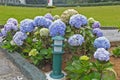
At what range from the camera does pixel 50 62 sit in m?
4.73

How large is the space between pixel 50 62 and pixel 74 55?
428mm

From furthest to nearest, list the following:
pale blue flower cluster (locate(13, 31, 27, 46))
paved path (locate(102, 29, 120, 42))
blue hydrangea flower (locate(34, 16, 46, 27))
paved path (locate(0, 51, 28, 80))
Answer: paved path (locate(102, 29, 120, 42))
pale blue flower cluster (locate(13, 31, 27, 46))
blue hydrangea flower (locate(34, 16, 46, 27))
paved path (locate(0, 51, 28, 80))

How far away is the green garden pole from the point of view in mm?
4082

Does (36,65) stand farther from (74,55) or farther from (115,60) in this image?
(115,60)

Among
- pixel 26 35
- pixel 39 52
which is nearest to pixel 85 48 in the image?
pixel 39 52

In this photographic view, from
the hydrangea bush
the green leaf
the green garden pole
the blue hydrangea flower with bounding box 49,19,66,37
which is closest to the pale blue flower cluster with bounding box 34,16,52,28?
the hydrangea bush

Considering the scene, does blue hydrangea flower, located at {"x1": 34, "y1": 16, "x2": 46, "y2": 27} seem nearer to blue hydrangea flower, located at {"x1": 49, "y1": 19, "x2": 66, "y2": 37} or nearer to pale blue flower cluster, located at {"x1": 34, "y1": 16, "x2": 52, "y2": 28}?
pale blue flower cluster, located at {"x1": 34, "y1": 16, "x2": 52, "y2": 28}

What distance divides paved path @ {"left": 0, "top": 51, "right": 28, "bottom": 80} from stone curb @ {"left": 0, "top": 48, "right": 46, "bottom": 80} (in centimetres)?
6

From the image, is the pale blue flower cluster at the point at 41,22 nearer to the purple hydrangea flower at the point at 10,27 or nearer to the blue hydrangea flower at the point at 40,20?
the blue hydrangea flower at the point at 40,20

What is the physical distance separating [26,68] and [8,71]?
0.37 m

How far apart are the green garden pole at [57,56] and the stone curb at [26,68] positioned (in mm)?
140

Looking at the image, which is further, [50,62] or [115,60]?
[115,60]

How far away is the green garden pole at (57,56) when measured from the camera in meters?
4.08

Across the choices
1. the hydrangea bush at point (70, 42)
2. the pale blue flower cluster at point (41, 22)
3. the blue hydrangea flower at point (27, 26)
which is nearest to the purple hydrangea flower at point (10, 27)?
the hydrangea bush at point (70, 42)
